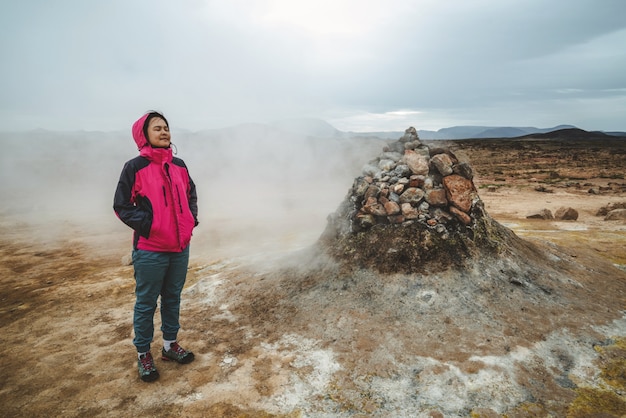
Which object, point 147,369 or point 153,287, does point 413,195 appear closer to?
point 153,287

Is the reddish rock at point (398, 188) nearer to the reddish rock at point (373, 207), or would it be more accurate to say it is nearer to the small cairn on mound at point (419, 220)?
the small cairn on mound at point (419, 220)

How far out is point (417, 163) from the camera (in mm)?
3617

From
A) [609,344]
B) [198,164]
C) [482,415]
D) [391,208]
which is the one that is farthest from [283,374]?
[198,164]

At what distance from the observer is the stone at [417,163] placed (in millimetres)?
3582

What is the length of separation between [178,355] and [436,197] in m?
2.67

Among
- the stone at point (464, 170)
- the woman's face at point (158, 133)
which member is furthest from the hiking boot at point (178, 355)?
the stone at point (464, 170)

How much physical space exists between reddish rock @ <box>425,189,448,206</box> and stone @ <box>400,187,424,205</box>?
71 millimetres

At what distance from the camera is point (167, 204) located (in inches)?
84.4

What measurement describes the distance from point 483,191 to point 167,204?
13.7 metres

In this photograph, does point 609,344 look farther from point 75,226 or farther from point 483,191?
point 483,191

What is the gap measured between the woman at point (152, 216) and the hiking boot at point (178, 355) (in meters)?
0.17

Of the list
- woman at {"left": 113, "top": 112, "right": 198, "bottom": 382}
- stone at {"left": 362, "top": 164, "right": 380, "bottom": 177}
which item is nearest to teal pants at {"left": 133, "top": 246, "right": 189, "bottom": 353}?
woman at {"left": 113, "top": 112, "right": 198, "bottom": 382}

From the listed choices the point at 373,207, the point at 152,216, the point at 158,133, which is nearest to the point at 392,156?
the point at 373,207

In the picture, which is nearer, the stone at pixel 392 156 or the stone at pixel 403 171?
the stone at pixel 403 171
